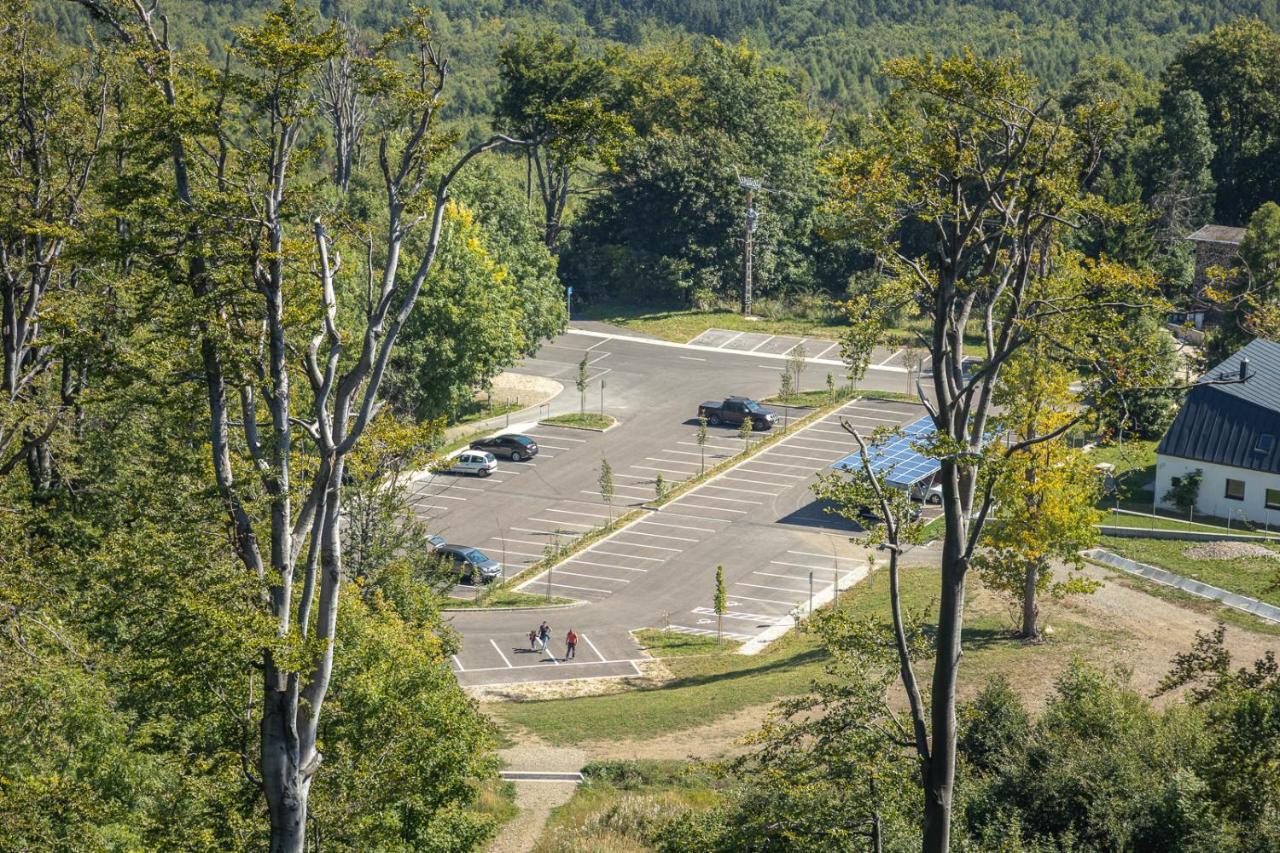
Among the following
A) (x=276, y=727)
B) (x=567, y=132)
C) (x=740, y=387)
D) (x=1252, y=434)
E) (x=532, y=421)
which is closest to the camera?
(x=276, y=727)

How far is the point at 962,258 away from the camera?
58.5ft

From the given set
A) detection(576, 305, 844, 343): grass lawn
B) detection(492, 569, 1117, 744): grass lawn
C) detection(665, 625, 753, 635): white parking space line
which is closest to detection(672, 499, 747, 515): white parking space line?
detection(665, 625, 753, 635): white parking space line

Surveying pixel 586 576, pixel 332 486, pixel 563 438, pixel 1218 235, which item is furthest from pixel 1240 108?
pixel 332 486

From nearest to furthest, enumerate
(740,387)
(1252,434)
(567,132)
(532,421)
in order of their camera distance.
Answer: (567,132) < (1252,434) < (532,421) < (740,387)

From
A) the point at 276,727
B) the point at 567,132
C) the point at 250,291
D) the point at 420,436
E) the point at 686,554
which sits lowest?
the point at 686,554

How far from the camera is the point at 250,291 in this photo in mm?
17016

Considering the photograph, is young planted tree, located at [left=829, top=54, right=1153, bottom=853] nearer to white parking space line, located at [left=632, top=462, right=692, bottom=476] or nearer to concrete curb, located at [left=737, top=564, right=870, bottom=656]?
concrete curb, located at [left=737, top=564, right=870, bottom=656]

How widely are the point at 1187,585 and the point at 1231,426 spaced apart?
37.1 ft

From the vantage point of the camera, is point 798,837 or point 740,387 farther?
point 740,387

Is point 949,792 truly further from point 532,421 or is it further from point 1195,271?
point 1195,271

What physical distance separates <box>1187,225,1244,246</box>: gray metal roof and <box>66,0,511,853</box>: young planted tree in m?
74.8

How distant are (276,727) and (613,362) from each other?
202ft

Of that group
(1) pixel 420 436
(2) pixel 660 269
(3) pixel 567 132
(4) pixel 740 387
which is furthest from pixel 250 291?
(2) pixel 660 269

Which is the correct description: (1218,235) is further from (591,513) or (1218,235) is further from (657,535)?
(591,513)
